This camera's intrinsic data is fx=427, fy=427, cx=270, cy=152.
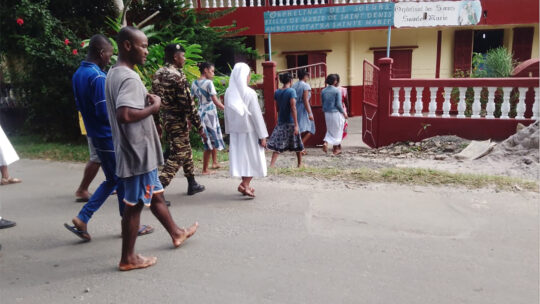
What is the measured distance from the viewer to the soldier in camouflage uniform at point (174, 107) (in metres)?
4.15

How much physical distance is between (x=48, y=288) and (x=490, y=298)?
8.99ft

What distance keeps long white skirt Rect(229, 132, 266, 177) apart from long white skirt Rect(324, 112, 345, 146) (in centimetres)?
360

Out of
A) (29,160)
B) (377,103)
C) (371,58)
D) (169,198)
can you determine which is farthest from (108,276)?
(371,58)

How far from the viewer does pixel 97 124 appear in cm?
356

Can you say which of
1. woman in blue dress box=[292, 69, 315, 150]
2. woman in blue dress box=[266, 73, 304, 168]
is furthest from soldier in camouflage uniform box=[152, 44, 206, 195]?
woman in blue dress box=[292, 69, 315, 150]

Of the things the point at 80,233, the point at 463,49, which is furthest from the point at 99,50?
the point at 463,49

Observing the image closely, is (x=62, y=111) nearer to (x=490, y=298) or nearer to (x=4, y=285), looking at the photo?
(x=4, y=285)

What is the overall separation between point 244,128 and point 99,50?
153 cm

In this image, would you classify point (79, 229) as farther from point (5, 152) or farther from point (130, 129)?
point (5, 152)

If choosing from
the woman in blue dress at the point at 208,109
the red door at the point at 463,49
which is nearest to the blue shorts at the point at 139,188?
the woman in blue dress at the point at 208,109

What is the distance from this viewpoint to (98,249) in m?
3.35

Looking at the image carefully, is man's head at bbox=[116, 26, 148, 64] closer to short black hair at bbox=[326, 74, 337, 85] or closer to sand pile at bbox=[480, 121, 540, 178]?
sand pile at bbox=[480, 121, 540, 178]

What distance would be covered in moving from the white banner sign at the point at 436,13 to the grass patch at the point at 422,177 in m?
4.61

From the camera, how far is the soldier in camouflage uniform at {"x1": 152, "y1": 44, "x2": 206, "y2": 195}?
4.15 meters
